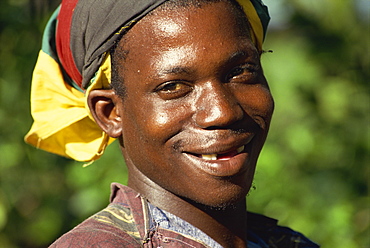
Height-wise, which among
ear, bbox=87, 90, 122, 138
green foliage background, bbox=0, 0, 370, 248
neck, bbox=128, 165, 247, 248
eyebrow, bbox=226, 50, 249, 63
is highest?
eyebrow, bbox=226, 50, 249, 63

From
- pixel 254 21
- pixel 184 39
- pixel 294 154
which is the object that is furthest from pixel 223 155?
pixel 294 154

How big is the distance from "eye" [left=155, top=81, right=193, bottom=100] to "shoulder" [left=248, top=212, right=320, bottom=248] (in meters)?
0.84

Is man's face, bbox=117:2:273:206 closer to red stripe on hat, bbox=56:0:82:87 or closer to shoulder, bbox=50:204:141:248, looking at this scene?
shoulder, bbox=50:204:141:248

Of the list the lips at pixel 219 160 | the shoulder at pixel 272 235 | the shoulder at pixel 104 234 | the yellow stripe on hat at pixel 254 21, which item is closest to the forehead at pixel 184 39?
the yellow stripe on hat at pixel 254 21

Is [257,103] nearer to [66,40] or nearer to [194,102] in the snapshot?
[194,102]

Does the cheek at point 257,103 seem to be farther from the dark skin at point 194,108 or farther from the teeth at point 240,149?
the teeth at point 240,149

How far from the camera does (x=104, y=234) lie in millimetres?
2041

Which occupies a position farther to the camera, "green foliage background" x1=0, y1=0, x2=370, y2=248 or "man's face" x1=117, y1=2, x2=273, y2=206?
"green foliage background" x1=0, y1=0, x2=370, y2=248

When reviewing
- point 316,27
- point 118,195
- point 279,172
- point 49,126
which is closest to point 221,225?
point 118,195

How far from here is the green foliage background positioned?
4367 millimetres

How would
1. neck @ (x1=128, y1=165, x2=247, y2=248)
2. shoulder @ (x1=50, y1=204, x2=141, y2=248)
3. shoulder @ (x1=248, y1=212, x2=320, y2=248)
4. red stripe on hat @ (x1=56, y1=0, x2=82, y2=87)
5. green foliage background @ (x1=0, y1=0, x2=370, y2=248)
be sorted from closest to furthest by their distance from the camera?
shoulder @ (x1=50, y1=204, x2=141, y2=248), neck @ (x1=128, y1=165, x2=247, y2=248), red stripe on hat @ (x1=56, y1=0, x2=82, y2=87), shoulder @ (x1=248, y1=212, x2=320, y2=248), green foliage background @ (x1=0, y1=0, x2=370, y2=248)

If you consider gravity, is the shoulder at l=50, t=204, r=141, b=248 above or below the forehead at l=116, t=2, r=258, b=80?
below

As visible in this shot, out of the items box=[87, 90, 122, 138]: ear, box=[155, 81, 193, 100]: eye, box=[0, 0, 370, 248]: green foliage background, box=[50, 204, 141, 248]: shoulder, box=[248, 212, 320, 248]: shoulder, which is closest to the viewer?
box=[50, 204, 141, 248]: shoulder

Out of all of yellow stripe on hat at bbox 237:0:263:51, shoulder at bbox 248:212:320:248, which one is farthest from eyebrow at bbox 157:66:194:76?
shoulder at bbox 248:212:320:248
